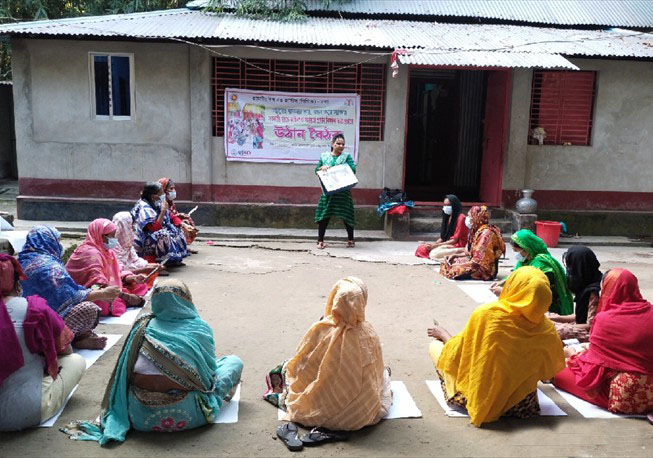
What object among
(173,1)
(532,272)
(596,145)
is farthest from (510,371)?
(173,1)

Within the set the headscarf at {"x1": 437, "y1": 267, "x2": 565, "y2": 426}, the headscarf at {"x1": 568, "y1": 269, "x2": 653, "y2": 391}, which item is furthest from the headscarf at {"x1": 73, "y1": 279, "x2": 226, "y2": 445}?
the headscarf at {"x1": 568, "y1": 269, "x2": 653, "y2": 391}

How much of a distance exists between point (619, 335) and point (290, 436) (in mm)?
2364

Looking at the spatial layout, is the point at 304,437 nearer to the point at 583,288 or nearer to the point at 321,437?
the point at 321,437

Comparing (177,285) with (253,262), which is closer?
(177,285)

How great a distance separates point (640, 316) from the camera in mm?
4164

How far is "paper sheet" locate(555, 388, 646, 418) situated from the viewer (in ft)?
14.0

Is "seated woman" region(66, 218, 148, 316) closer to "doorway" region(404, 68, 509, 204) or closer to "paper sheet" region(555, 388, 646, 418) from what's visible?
"paper sheet" region(555, 388, 646, 418)

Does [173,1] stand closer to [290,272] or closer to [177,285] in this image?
[290,272]

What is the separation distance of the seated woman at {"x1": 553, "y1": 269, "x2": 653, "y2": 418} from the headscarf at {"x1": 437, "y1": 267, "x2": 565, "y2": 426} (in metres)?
0.37

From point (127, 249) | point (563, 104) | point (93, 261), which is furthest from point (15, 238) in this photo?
point (563, 104)

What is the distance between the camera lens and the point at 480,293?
7395mm

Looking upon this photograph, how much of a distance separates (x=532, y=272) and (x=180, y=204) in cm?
773

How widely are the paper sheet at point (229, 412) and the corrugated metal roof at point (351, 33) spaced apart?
6.99m

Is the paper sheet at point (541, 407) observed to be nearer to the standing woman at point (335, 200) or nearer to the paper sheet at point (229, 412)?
the paper sheet at point (229, 412)
